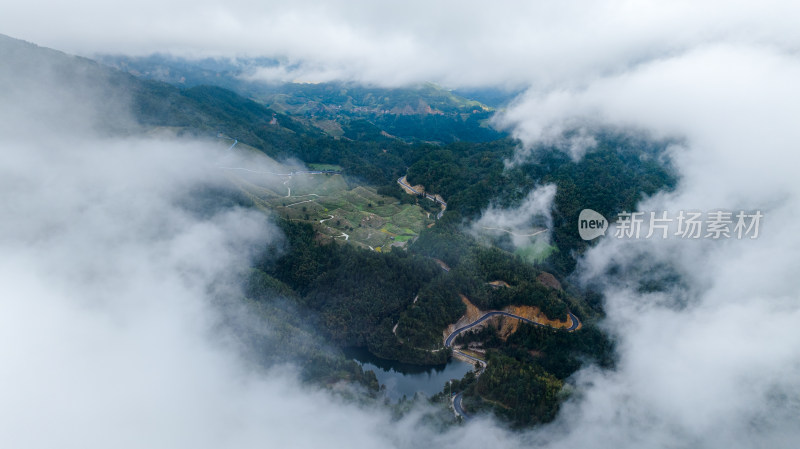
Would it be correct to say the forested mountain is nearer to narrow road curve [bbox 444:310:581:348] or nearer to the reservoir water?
narrow road curve [bbox 444:310:581:348]
